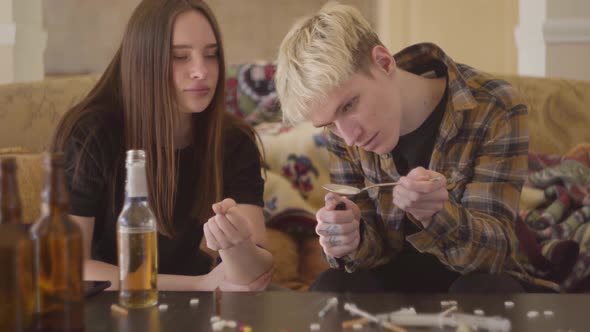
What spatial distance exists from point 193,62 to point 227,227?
50 centimetres

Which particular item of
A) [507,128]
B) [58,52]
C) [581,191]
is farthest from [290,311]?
[58,52]

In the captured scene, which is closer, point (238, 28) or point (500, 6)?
point (500, 6)

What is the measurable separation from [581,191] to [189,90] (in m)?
1.16

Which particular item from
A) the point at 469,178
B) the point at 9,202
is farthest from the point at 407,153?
the point at 9,202

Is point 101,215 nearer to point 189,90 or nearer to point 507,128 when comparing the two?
point 189,90

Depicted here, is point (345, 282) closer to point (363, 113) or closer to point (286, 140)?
point (363, 113)

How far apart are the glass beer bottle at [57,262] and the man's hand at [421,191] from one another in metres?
0.57

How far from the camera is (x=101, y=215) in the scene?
165 cm

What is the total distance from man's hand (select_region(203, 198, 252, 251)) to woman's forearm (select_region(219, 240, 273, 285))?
5.7 inches

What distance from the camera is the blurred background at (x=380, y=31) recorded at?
2832 mm

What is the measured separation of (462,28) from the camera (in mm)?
4332

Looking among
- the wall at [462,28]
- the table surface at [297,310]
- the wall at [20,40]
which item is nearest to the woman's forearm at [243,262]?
the table surface at [297,310]

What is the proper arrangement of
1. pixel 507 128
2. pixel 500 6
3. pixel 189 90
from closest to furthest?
pixel 507 128, pixel 189 90, pixel 500 6

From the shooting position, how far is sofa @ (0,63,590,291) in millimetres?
2189
